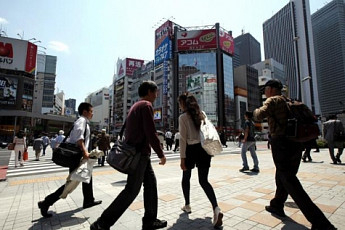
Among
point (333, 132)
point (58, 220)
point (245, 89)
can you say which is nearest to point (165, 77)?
point (245, 89)

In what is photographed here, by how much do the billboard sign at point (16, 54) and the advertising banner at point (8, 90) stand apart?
2782 millimetres

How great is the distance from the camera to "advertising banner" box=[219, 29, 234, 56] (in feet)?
209

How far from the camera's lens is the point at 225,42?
64.9 m

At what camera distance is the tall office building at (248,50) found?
15212 cm

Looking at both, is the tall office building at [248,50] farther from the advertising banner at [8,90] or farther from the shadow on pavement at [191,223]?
the shadow on pavement at [191,223]

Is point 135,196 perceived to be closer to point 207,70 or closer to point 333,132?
point 333,132

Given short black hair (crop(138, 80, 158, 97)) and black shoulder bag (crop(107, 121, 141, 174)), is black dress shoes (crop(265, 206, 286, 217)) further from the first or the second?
short black hair (crop(138, 80, 158, 97))

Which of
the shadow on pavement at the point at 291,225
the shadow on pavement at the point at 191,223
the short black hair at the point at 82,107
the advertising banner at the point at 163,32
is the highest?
the advertising banner at the point at 163,32

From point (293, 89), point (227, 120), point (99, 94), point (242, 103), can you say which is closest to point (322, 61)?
point (293, 89)

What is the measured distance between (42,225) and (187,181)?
1996 mm

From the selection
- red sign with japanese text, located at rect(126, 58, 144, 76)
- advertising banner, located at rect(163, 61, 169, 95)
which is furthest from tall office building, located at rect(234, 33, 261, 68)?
advertising banner, located at rect(163, 61, 169, 95)

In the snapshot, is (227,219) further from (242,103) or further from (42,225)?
(242,103)

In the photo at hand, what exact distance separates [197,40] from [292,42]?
200 ft

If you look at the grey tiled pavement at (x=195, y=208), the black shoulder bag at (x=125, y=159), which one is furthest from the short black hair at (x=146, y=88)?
the grey tiled pavement at (x=195, y=208)
